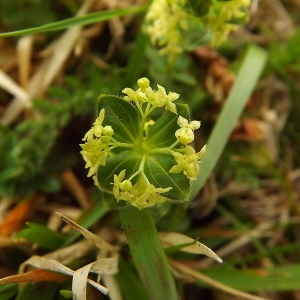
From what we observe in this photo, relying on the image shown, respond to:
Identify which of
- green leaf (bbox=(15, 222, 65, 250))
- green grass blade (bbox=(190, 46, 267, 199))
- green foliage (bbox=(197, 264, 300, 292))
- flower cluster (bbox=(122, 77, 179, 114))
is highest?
flower cluster (bbox=(122, 77, 179, 114))

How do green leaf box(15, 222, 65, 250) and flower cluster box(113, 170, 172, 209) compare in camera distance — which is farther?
green leaf box(15, 222, 65, 250)

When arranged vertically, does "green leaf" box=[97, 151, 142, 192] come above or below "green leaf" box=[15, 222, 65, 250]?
above

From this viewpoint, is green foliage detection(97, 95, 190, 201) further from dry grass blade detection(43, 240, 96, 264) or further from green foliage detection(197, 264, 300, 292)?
green foliage detection(197, 264, 300, 292)

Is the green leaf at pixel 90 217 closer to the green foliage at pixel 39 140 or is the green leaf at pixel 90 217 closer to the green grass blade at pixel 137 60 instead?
the green foliage at pixel 39 140

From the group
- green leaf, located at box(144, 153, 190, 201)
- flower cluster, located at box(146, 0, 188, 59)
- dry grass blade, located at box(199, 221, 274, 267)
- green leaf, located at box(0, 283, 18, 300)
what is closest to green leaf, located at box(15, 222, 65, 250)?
green leaf, located at box(0, 283, 18, 300)

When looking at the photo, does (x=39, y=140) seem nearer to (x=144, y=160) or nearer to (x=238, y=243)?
(x=144, y=160)

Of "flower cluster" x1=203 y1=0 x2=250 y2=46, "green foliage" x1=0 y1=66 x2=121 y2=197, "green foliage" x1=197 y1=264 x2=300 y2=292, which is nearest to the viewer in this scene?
"flower cluster" x1=203 y1=0 x2=250 y2=46

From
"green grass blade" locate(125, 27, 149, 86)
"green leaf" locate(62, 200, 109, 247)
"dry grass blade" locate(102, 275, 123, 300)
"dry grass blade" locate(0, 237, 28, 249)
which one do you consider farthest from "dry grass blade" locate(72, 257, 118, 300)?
"green grass blade" locate(125, 27, 149, 86)

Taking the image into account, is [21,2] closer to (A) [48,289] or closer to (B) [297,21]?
(A) [48,289]

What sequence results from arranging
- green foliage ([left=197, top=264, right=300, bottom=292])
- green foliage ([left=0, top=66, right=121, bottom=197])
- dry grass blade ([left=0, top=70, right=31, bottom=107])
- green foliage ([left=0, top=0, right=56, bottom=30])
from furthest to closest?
green foliage ([left=0, top=0, right=56, bottom=30])
dry grass blade ([left=0, top=70, right=31, bottom=107])
green foliage ([left=0, top=66, right=121, bottom=197])
green foliage ([left=197, top=264, right=300, bottom=292])

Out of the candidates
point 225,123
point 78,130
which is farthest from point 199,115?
point 78,130
